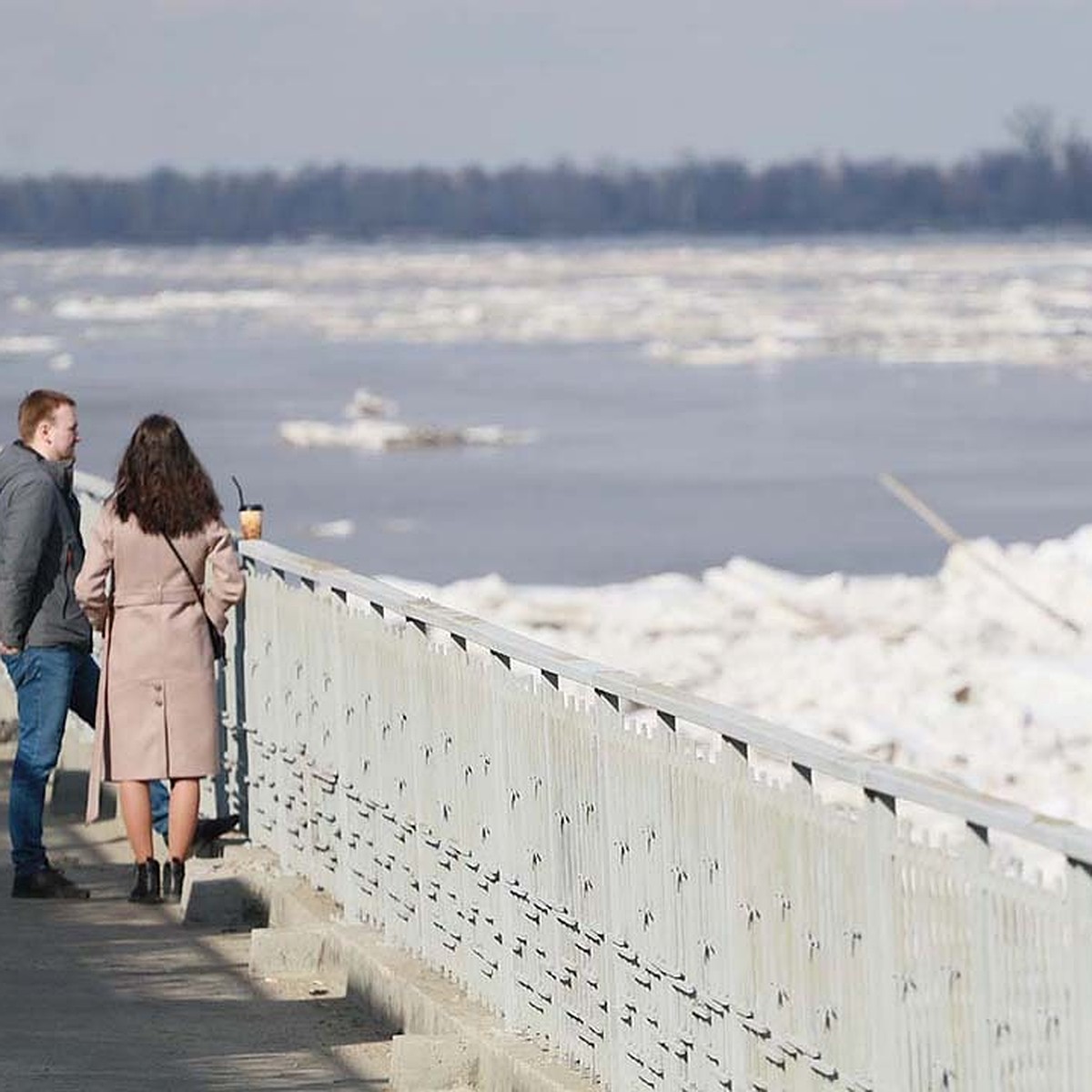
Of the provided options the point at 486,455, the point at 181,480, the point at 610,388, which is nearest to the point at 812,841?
the point at 181,480

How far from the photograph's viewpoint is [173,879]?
9.97m

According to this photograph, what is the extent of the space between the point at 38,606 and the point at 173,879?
0.95 meters

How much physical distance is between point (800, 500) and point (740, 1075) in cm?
2910

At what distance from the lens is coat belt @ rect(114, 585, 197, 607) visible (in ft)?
31.8

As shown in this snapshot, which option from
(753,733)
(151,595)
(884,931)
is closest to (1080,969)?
(884,931)

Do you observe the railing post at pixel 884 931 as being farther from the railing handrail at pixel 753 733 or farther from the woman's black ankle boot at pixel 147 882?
the woman's black ankle boot at pixel 147 882

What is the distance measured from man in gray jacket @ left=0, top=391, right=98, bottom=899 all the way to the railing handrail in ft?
3.87

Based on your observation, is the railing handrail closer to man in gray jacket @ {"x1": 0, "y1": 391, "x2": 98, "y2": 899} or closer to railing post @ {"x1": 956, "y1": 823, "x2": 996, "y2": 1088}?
railing post @ {"x1": 956, "y1": 823, "x2": 996, "y2": 1088}

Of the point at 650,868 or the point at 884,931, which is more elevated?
the point at 884,931

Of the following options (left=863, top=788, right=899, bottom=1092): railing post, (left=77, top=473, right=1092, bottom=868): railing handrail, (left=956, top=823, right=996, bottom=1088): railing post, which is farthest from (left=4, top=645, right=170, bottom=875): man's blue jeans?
(left=956, top=823, right=996, bottom=1088): railing post

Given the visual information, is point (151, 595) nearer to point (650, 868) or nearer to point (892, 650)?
point (650, 868)

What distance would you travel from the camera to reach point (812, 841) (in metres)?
5.39

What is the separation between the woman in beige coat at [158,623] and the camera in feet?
31.4

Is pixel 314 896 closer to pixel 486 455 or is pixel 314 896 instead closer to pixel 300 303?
pixel 486 455
